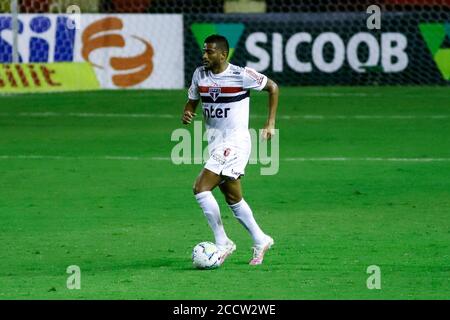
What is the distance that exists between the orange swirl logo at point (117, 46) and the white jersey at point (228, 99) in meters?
18.3

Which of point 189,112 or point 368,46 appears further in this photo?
point 368,46

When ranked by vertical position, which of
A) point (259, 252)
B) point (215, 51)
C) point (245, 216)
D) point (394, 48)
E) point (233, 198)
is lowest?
point (394, 48)

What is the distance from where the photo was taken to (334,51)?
96.1ft

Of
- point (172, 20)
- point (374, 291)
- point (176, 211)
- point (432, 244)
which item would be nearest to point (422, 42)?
point (172, 20)

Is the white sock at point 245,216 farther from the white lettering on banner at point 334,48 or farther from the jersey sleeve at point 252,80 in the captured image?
the white lettering on banner at point 334,48

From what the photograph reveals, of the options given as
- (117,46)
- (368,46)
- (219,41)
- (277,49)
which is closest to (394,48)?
(368,46)

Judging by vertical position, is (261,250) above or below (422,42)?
above

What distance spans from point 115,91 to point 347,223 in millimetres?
16643

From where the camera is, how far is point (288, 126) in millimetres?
23031

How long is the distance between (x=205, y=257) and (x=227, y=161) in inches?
34.0

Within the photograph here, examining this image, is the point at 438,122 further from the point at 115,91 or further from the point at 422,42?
the point at 115,91

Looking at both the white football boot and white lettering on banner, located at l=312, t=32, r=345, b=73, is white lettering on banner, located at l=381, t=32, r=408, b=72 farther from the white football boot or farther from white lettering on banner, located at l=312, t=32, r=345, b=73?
the white football boot

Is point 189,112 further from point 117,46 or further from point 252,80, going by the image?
point 117,46
